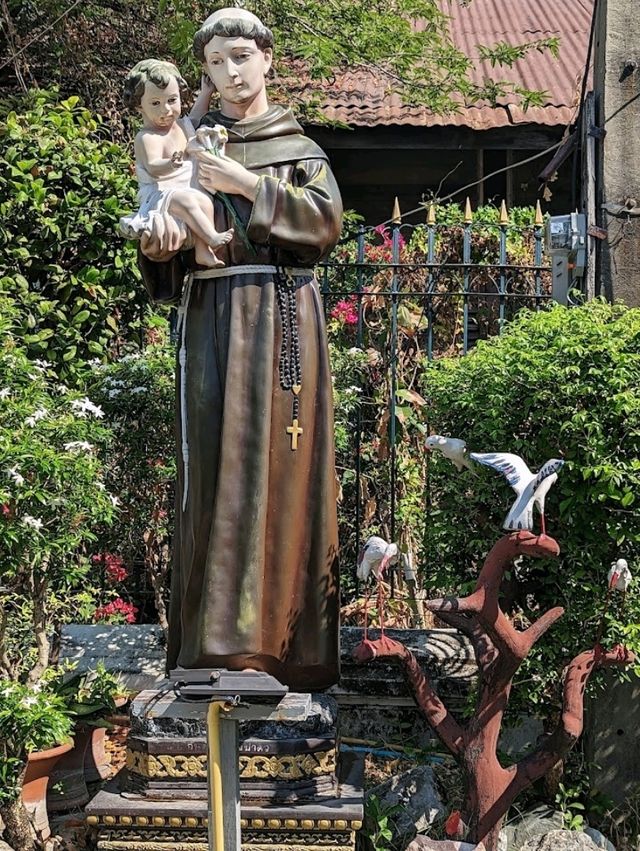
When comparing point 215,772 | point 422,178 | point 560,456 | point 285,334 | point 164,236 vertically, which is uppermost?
point 422,178

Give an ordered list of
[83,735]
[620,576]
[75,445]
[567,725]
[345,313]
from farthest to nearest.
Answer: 1. [345,313]
2. [83,735]
3. [75,445]
4. [567,725]
5. [620,576]

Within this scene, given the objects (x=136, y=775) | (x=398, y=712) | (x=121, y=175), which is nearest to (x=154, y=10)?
(x=121, y=175)

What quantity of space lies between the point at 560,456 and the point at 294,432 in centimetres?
121

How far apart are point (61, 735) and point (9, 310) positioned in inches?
77.0

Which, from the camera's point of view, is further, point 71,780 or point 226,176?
point 71,780

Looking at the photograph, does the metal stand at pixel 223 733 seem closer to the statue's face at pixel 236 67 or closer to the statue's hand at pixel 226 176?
the statue's hand at pixel 226 176

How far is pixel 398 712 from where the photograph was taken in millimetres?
5660

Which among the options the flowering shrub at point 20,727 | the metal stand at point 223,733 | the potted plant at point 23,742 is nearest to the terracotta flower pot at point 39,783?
the potted plant at point 23,742

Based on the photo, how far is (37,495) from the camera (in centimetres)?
472

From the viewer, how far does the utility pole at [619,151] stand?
5.62m

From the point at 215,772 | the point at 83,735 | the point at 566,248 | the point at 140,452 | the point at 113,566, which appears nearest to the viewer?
the point at 215,772

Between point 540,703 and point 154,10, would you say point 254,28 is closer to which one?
point 540,703

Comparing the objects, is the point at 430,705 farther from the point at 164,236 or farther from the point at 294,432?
the point at 164,236

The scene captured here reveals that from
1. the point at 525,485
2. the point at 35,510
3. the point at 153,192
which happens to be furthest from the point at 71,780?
the point at 153,192
